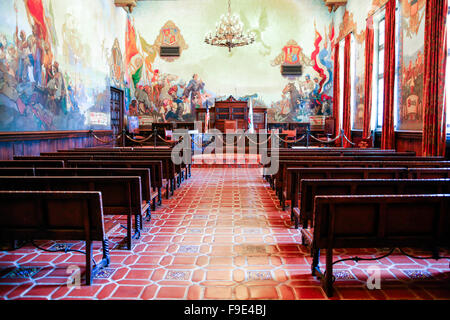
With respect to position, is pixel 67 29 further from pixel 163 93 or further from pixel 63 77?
pixel 163 93

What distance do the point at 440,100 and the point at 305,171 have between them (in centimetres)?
560

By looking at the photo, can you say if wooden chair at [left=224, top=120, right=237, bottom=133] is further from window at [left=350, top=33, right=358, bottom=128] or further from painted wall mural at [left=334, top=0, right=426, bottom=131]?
painted wall mural at [left=334, top=0, right=426, bottom=131]

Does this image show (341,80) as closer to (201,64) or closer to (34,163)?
(201,64)

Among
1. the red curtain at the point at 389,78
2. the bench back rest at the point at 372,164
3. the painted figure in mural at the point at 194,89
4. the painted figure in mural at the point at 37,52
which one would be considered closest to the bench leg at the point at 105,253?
the bench back rest at the point at 372,164

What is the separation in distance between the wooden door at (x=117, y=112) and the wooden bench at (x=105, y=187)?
1192 centimetres

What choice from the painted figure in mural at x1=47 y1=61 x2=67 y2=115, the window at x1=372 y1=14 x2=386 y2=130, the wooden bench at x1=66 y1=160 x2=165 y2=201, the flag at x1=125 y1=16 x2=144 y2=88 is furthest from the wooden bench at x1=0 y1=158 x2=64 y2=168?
the flag at x1=125 y1=16 x2=144 y2=88

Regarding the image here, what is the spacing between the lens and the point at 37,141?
27.7ft

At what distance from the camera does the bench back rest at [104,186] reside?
11.1ft

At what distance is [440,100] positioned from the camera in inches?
299

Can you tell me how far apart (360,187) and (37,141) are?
26.9 feet

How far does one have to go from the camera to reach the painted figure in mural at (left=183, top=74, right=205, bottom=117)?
17.4m

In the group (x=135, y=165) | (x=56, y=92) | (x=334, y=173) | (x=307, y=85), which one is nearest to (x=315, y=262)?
(x=334, y=173)

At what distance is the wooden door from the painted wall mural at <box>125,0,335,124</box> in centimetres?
112
